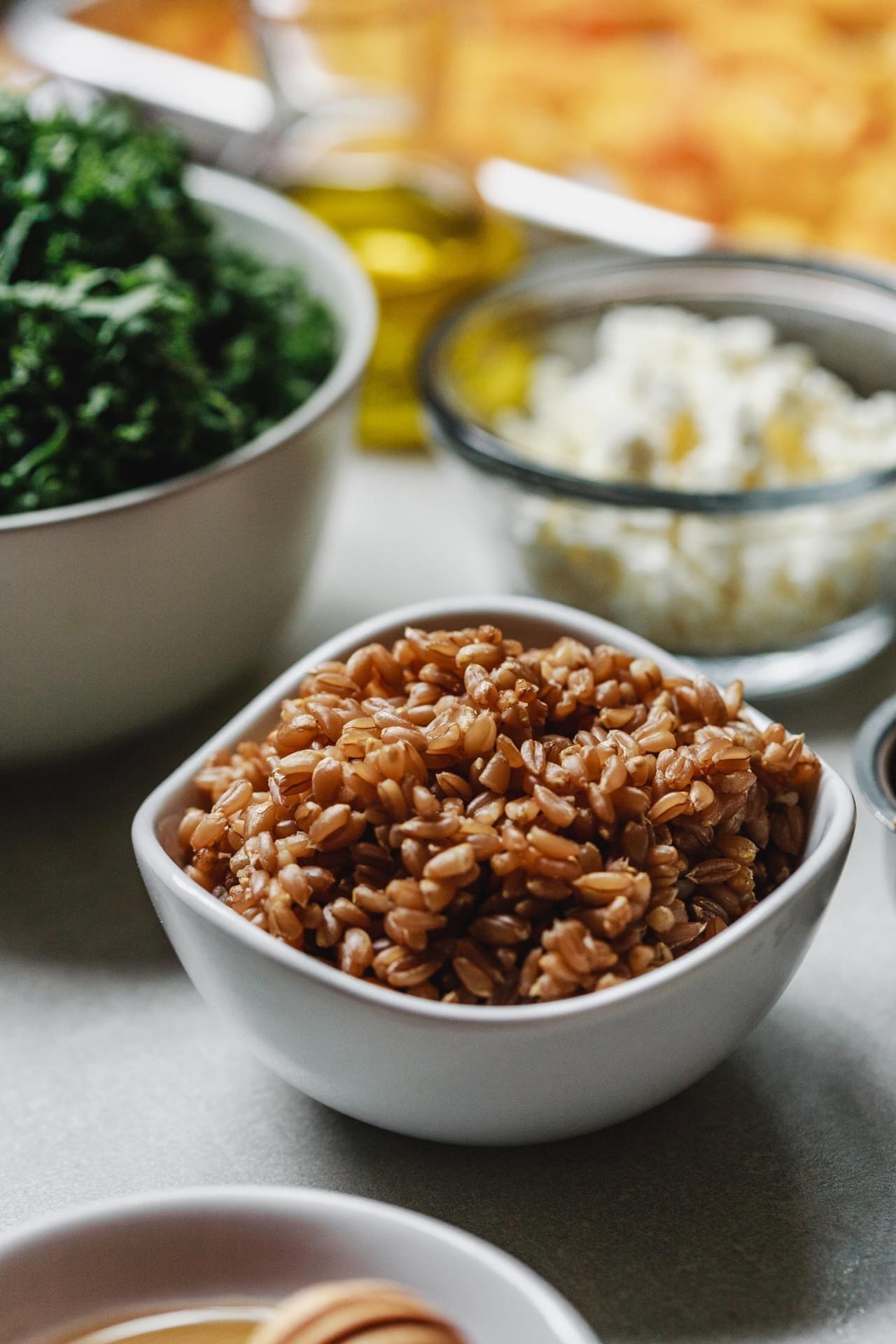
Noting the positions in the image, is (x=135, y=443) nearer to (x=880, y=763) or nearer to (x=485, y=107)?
(x=880, y=763)

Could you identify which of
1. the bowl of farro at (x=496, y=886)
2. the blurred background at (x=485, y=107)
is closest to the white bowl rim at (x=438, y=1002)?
the bowl of farro at (x=496, y=886)

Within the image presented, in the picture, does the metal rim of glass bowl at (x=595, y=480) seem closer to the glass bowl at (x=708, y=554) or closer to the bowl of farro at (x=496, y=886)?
the glass bowl at (x=708, y=554)

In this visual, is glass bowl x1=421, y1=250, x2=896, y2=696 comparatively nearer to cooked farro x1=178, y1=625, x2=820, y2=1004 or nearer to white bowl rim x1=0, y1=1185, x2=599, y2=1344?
cooked farro x1=178, y1=625, x2=820, y2=1004

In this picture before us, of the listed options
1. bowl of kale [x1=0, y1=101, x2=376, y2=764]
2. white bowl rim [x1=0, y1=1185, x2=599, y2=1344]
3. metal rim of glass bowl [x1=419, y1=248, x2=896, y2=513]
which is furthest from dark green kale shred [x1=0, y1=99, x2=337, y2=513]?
white bowl rim [x1=0, y1=1185, x2=599, y2=1344]

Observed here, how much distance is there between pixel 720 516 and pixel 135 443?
0.43 m

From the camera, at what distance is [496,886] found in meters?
0.78

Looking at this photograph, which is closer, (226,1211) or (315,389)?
(226,1211)

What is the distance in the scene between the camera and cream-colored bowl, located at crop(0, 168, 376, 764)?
38.3 inches

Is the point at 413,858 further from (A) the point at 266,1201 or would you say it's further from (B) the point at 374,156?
(B) the point at 374,156

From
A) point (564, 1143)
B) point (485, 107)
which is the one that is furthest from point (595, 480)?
point (485, 107)

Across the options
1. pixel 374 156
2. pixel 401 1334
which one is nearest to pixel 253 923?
pixel 401 1334

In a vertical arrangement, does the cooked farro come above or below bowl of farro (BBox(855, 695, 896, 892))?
above

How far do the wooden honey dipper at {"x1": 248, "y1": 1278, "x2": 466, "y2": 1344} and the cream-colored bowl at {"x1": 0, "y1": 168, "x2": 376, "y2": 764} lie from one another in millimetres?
513

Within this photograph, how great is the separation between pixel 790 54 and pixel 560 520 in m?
0.98
